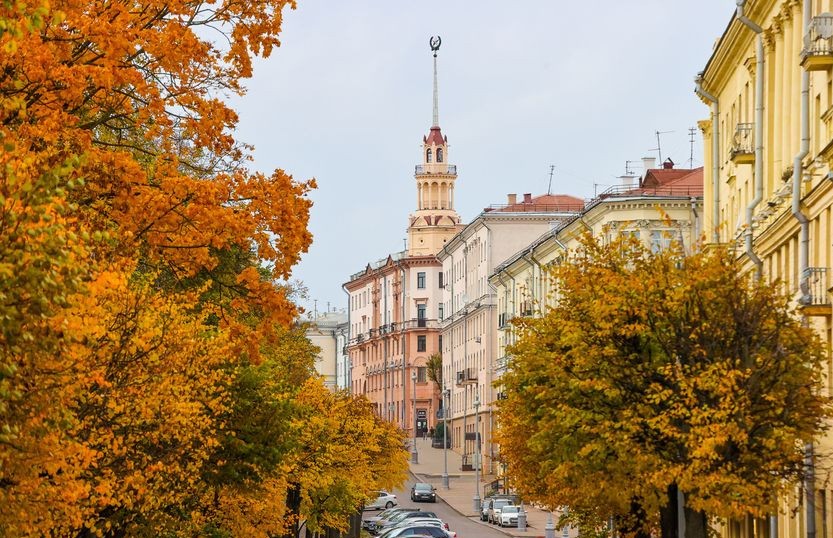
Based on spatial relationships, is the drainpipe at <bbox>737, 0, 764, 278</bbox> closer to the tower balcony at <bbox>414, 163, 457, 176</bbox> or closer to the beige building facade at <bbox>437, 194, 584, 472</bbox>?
the beige building facade at <bbox>437, 194, 584, 472</bbox>

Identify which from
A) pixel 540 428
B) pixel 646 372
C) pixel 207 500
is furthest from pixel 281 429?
pixel 646 372

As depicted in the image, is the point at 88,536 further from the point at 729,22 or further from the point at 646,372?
the point at 729,22

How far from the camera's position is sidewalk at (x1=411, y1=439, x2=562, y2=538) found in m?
87.1

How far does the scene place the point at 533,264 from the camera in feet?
338

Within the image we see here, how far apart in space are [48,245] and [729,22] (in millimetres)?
38098

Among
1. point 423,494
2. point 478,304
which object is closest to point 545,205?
point 478,304

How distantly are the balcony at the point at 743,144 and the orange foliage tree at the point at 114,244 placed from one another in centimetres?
2055

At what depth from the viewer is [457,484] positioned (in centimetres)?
12525

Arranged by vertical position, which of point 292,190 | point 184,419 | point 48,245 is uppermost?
point 292,190

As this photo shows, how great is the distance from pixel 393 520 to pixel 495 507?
9.96 m

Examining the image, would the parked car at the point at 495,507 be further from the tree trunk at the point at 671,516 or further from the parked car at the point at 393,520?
the tree trunk at the point at 671,516

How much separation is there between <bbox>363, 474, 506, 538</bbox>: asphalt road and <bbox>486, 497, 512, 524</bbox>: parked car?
539 mm

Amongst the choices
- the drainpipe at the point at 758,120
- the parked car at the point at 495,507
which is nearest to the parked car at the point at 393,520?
the parked car at the point at 495,507

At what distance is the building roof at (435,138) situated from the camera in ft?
614
